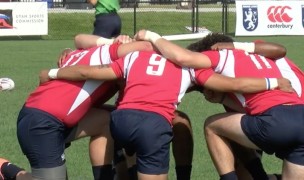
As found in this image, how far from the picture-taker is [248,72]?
18.9 feet

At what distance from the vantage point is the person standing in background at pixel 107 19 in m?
14.9

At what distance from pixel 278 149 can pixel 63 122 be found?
152cm

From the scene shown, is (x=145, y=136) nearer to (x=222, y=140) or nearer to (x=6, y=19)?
(x=222, y=140)

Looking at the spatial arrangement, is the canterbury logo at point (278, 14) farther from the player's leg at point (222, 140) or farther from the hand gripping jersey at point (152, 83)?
the hand gripping jersey at point (152, 83)

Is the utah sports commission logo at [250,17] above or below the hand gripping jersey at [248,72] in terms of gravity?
below

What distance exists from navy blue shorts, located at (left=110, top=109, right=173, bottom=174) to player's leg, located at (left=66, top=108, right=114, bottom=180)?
485mm

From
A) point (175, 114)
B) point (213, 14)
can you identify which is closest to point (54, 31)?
point (213, 14)

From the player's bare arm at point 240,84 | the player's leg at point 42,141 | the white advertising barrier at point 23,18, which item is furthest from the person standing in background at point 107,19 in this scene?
the white advertising barrier at point 23,18

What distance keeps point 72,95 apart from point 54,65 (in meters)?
11.7

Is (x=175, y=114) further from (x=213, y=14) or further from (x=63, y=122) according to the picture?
(x=213, y=14)

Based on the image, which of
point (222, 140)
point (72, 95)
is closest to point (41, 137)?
point (72, 95)

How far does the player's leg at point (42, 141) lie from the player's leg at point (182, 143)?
2.93 feet

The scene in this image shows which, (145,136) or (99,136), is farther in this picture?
(99,136)

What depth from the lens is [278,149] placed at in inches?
222
